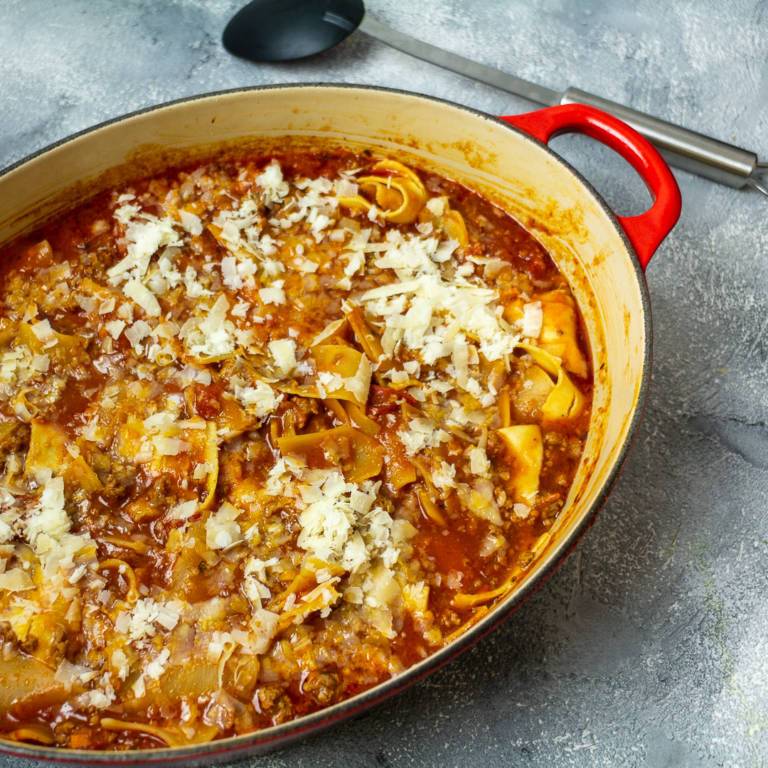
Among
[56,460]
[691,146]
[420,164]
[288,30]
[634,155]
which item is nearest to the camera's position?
[56,460]

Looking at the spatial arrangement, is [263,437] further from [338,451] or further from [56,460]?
[56,460]

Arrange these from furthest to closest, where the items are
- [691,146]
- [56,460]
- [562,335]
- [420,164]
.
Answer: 1. [691,146]
2. [420,164]
3. [562,335]
4. [56,460]

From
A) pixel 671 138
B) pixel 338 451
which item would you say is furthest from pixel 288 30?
pixel 338 451

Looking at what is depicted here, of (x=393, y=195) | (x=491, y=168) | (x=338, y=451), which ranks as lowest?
(x=338, y=451)

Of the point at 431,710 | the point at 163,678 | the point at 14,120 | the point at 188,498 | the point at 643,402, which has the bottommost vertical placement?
the point at 431,710

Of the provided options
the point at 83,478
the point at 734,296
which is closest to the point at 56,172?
the point at 83,478

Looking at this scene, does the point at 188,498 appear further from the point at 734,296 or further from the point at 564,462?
the point at 734,296

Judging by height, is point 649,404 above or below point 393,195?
below
